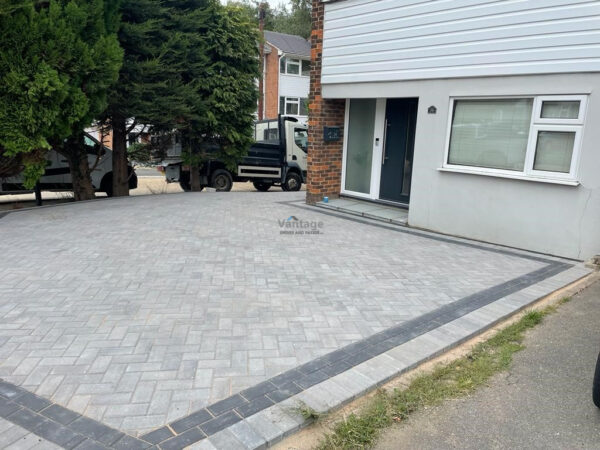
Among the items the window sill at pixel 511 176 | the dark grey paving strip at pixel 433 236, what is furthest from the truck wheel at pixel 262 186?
the window sill at pixel 511 176

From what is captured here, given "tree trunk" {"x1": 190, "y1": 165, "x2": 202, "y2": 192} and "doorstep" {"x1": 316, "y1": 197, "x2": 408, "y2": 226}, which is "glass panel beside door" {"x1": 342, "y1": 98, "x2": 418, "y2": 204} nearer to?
"doorstep" {"x1": 316, "y1": 197, "x2": 408, "y2": 226}

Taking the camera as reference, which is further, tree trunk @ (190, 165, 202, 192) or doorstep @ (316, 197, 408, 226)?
tree trunk @ (190, 165, 202, 192)

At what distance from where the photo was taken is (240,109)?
465 inches

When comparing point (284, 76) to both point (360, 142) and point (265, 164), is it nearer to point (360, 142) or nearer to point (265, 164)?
point (265, 164)

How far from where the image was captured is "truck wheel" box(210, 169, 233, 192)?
43.5 ft

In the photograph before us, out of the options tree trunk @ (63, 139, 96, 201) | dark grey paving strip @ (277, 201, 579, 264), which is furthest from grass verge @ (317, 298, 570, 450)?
tree trunk @ (63, 139, 96, 201)

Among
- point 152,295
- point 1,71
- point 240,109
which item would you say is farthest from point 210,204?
point 152,295

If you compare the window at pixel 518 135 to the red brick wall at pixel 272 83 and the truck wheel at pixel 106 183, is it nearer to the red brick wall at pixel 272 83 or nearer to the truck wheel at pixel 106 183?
the truck wheel at pixel 106 183

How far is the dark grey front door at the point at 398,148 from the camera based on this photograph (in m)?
8.76

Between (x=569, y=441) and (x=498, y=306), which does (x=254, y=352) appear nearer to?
(x=569, y=441)

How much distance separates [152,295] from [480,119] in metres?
5.41

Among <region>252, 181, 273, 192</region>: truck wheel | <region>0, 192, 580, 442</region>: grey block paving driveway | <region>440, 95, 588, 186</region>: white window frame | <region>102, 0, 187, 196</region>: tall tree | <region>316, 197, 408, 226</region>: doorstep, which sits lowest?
<region>252, 181, 273, 192</region>: truck wheel

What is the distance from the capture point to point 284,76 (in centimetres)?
3158

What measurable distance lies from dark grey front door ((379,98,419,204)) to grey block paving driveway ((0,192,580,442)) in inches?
61.7
